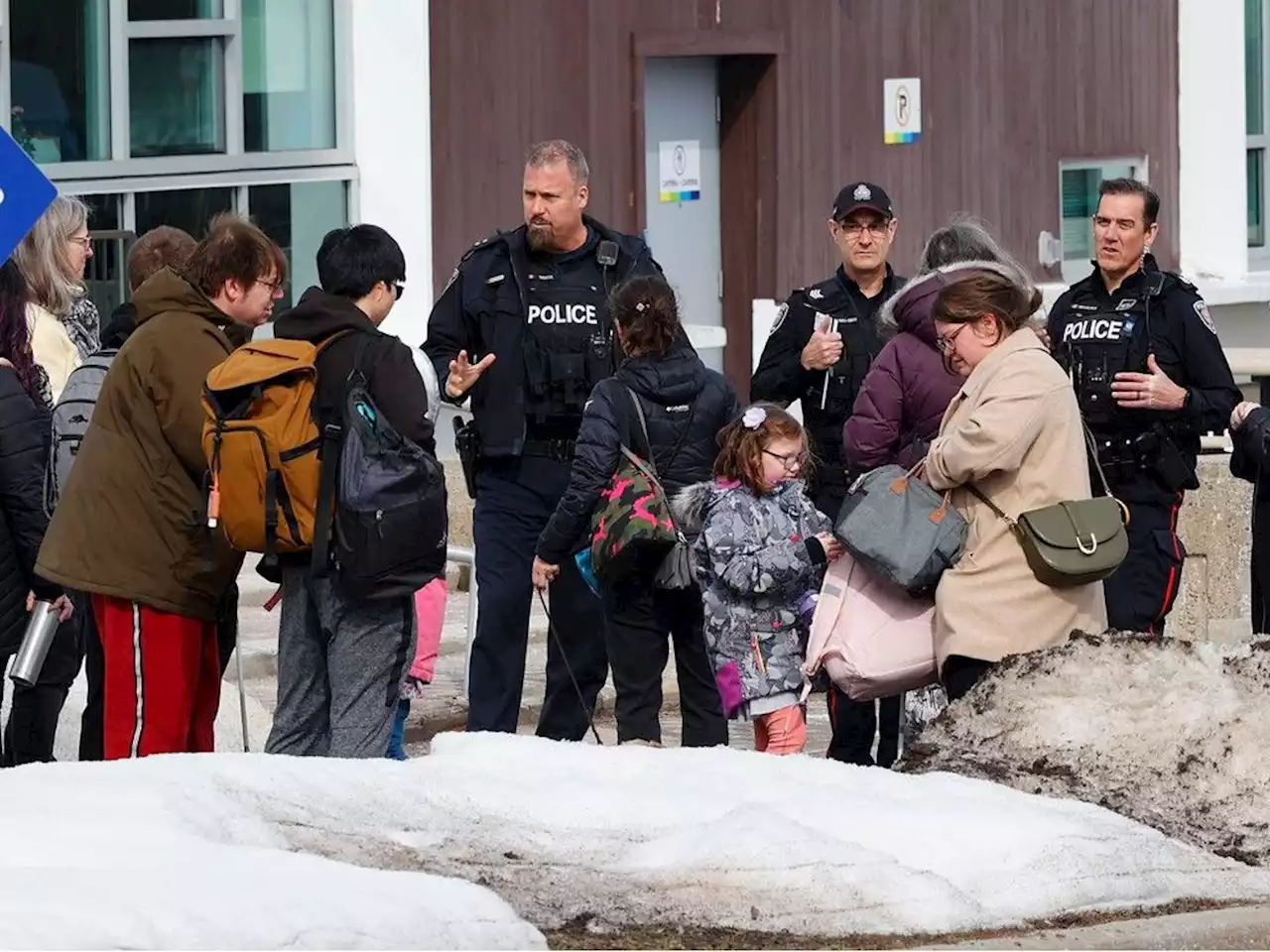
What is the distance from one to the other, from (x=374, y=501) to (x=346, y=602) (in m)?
0.32

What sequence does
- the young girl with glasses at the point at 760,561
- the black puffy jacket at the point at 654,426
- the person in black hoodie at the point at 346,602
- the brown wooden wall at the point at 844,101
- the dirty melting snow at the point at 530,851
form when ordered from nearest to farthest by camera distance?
1. the dirty melting snow at the point at 530,851
2. the person in black hoodie at the point at 346,602
3. the young girl with glasses at the point at 760,561
4. the black puffy jacket at the point at 654,426
5. the brown wooden wall at the point at 844,101

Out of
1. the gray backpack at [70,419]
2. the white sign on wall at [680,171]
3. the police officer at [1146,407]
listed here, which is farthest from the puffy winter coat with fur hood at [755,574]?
the white sign on wall at [680,171]

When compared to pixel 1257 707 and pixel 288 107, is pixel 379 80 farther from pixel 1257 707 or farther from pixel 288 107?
pixel 1257 707

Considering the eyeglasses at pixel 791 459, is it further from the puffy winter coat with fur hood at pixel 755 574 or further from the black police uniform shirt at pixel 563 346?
the black police uniform shirt at pixel 563 346

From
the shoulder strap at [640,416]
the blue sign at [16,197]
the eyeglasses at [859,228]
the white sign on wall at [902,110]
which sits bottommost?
the shoulder strap at [640,416]

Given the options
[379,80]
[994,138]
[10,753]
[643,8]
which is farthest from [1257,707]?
[994,138]

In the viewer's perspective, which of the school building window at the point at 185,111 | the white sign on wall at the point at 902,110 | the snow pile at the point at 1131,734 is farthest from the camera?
the white sign on wall at the point at 902,110

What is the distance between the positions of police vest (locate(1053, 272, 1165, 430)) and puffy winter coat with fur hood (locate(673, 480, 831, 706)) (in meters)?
1.06

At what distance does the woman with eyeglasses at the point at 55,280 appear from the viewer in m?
7.83

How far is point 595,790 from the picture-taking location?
5770 millimetres

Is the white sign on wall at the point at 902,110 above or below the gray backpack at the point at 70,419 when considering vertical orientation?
above

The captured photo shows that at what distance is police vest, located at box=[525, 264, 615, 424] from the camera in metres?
8.01

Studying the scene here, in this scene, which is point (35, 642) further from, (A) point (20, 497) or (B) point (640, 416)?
(B) point (640, 416)

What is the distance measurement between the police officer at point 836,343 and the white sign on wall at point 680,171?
6.19 metres
